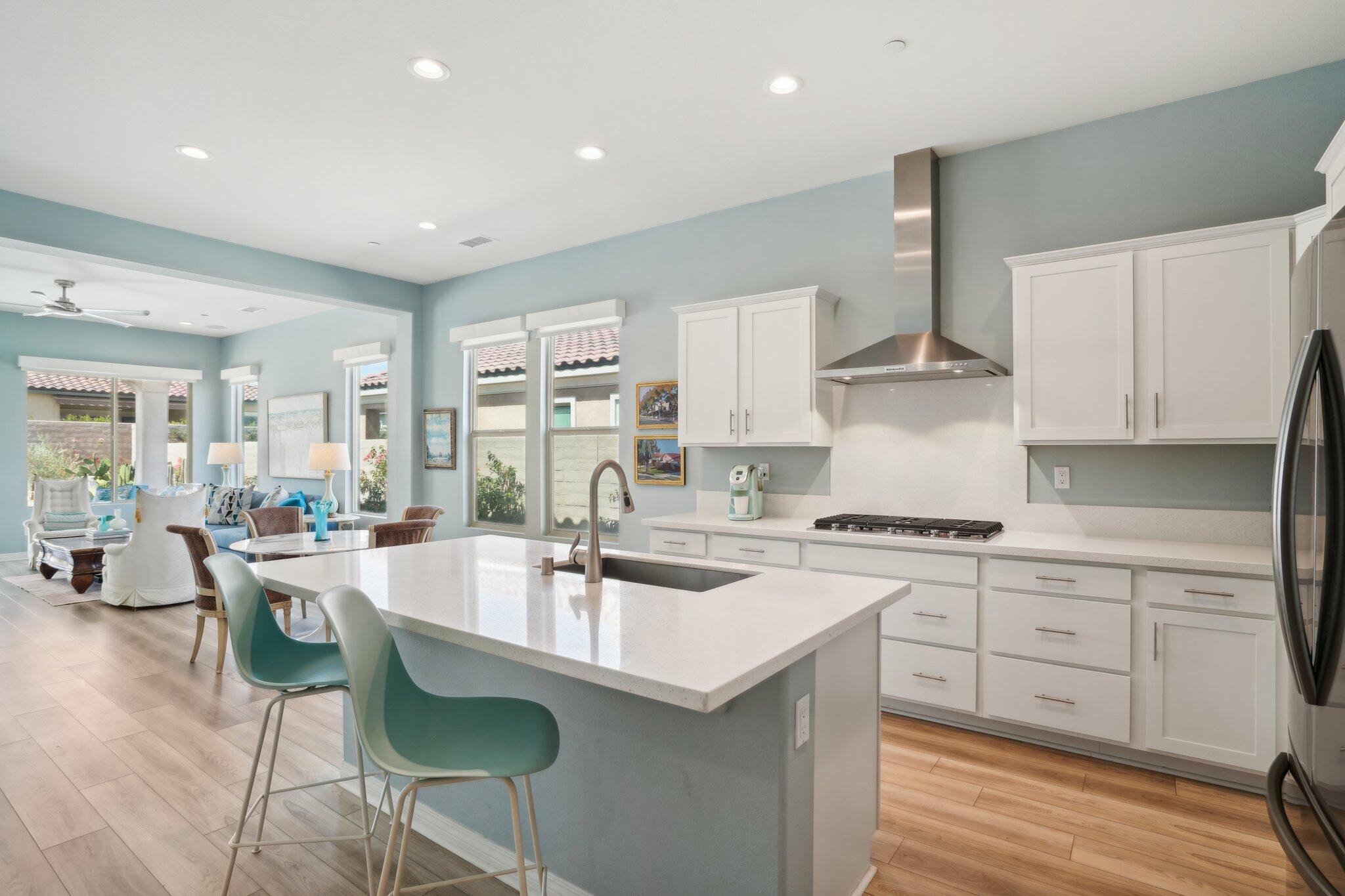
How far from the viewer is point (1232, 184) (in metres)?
2.94

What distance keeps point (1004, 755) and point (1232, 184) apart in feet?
8.49

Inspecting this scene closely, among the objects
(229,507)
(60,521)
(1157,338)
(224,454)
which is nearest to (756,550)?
(1157,338)

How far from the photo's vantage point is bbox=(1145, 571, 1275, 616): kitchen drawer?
2.48m

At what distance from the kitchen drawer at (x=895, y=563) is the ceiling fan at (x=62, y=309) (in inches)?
280

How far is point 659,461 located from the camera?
4.71 meters

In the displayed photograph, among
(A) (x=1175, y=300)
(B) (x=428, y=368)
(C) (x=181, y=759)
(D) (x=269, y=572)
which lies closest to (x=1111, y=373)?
(A) (x=1175, y=300)

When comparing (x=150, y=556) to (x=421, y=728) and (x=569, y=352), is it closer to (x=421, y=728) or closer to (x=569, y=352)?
(x=569, y=352)

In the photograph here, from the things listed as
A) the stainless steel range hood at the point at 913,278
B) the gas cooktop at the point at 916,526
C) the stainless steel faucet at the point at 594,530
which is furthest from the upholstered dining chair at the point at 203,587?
the stainless steel range hood at the point at 913,278

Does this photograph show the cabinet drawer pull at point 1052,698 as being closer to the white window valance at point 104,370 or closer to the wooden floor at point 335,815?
the wooden floor at point 335,815

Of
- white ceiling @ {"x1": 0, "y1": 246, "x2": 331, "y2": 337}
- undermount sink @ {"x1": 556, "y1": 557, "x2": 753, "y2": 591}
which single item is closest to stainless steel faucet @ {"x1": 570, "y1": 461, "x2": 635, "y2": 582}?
undermount sink @ {"x1": 556, "y1": 557, "x2": 753, "y2": 591}

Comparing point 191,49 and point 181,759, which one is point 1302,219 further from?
point 181,759

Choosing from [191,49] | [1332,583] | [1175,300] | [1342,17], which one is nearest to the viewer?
[1332,583]

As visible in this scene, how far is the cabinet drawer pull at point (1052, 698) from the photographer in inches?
112

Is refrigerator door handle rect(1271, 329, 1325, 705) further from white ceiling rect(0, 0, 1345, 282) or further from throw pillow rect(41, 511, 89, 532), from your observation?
throw pillow rect(41, 511, 89, 532)
